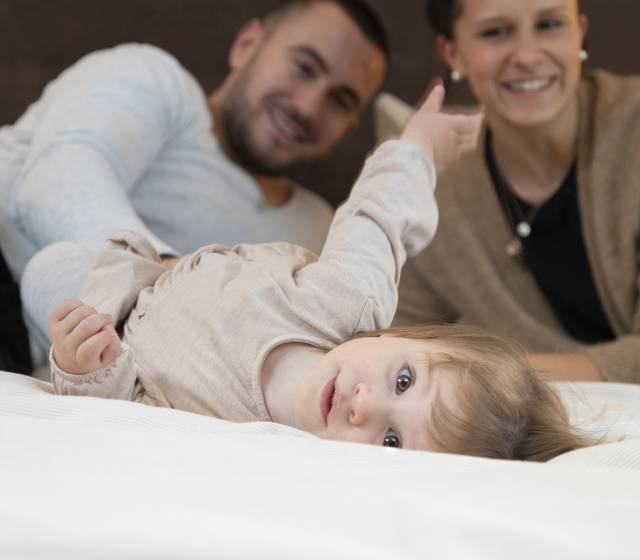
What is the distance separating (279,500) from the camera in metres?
0.59

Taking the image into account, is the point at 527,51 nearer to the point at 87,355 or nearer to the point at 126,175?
the point at 126,175

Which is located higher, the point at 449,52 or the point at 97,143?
the point at 449,52

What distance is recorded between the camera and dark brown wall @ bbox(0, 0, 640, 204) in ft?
6.71

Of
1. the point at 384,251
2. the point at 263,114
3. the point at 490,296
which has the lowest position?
the point at 490,296

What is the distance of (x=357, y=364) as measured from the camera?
2.90 feet

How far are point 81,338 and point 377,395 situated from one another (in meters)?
0.27

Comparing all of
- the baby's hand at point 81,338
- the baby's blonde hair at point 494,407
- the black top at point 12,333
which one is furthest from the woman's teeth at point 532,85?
the baby's hand at point 81,338

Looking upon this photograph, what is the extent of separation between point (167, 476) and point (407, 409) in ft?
0.98

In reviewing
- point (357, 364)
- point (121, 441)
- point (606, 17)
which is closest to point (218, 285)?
point (357, 364)

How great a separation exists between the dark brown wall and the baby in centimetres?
106

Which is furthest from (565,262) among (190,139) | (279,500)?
(279,500)

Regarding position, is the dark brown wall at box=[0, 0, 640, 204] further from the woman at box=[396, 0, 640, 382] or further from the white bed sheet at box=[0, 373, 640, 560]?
the white bed sheet at box=[0, 373, 640, 560]

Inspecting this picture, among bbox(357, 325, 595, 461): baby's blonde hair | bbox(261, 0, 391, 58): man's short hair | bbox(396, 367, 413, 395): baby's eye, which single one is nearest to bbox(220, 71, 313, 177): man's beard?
bbox(261, 0, 391, 58): man's short hair

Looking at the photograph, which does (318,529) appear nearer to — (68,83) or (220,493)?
(220,493)
